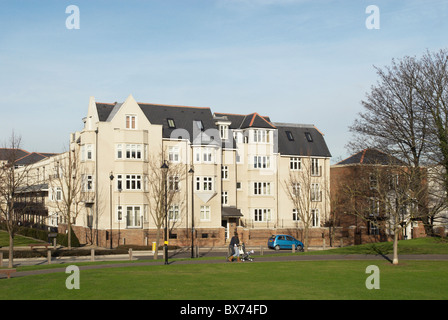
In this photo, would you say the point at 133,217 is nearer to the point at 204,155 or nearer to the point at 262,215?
the point at 204,155

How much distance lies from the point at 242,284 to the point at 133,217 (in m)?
35.2

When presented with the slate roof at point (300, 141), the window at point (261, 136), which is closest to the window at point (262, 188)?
the slate roof at point (300, 141)

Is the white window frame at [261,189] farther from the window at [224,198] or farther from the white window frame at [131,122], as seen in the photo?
the white window frame at [131,122]

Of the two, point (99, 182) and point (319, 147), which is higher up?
point (319, 147)

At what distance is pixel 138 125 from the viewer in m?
57.3

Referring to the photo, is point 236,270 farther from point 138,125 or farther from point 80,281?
point 138,125

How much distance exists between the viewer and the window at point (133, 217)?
184 feet

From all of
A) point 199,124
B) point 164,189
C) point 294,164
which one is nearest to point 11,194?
point 164,189

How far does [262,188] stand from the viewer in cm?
6619

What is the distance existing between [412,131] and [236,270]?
2683cm

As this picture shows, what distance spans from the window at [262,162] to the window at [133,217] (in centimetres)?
1638

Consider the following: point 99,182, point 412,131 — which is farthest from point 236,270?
point 99,182

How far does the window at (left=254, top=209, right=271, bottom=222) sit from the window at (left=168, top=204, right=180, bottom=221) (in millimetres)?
11044

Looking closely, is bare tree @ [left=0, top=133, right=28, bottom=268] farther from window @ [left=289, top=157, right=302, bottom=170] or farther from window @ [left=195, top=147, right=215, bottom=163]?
window @ [left=289, top=157, right=302, bottom=170]
